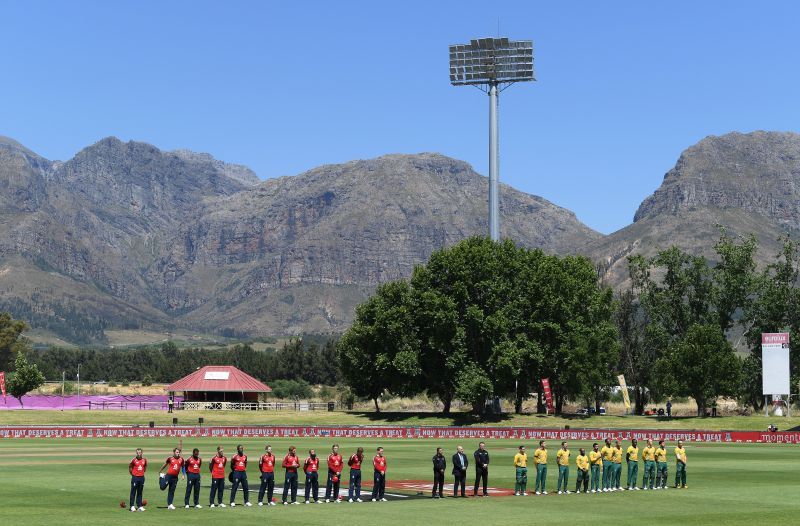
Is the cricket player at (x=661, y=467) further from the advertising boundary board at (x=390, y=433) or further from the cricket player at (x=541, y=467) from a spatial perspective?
the advertising boundary board at (x=390, y=433)

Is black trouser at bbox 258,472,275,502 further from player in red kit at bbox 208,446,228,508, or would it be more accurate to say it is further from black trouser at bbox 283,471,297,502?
player in red kit at bbox 208,446,228,508

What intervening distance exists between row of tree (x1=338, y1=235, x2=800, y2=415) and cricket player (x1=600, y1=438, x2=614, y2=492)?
6972 centimetres

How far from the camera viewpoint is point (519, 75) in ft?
484

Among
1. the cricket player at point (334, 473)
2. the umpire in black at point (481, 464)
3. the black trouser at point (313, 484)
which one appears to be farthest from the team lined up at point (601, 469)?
the black trouser at point (313, 484)

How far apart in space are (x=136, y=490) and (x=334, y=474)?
810cm

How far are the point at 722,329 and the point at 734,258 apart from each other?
29.1 ft

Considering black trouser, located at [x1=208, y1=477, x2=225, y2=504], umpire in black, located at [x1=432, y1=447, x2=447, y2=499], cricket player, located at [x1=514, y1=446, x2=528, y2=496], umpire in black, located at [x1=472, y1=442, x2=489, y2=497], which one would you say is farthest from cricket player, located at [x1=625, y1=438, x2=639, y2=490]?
black trouser, located at [x1=208, y1=477, x2=225, y2=504]

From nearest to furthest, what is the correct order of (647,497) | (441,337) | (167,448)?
(647,497) → (167,448) → (441,337)

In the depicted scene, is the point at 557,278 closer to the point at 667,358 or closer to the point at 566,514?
the point at 667,358

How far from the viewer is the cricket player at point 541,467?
49562 millimetres

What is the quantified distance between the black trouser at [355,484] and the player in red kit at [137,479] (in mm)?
8540

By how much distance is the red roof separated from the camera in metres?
154

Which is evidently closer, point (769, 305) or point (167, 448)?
point (167, 448)

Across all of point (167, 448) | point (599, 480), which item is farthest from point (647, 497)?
point (167, 448)
